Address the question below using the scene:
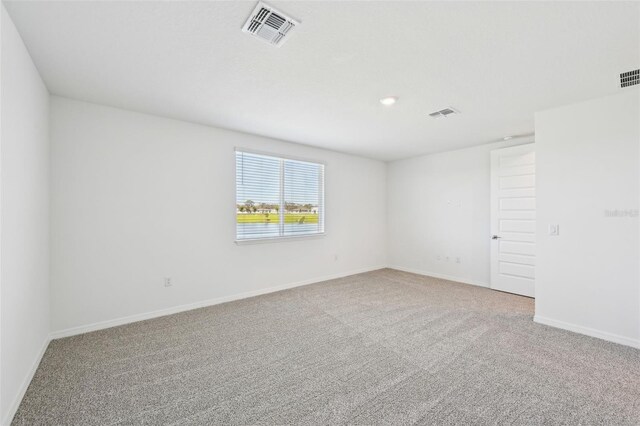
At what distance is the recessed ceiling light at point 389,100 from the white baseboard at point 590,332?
3043 mm

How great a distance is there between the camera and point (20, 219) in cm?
199

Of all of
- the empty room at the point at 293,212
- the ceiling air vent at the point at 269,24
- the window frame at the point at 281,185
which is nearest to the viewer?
the ceiling air vent at the point at 269,24

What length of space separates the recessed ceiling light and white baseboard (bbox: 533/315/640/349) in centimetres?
304

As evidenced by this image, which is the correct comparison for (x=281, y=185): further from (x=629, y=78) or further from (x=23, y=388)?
(x=629, y=78)

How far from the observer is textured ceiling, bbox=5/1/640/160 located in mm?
1681

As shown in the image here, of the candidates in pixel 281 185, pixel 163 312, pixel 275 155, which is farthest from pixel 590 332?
pixel 163 312

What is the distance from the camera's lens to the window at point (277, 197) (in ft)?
13.9

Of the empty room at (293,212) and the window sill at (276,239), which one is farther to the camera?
the window sill at (276,239)

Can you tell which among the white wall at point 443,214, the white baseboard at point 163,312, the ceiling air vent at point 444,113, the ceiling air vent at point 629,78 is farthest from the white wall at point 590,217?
the white baseboard at point 163,312

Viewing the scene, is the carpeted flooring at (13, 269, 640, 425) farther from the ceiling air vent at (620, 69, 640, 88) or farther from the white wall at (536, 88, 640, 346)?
the ceiling air vent at (620, 69, 640, 88)

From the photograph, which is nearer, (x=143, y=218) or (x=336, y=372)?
(x=336, y=372)

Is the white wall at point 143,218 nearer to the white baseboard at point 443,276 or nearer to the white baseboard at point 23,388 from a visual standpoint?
the white baseboard at point 23,388

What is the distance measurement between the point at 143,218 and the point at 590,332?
523 cm

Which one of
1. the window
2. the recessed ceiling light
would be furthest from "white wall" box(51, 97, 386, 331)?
the recessed ceiling light
